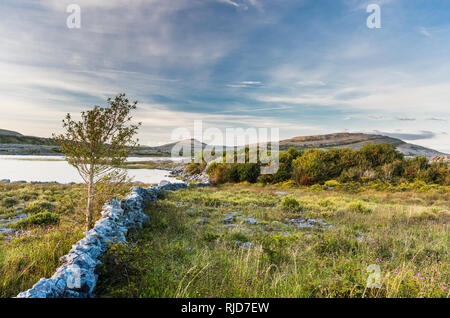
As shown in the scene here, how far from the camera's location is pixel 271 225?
21.3 ft

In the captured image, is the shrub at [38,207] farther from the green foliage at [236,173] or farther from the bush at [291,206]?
the green foliage at [236,173]

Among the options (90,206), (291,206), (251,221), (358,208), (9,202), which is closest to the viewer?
(90,206)

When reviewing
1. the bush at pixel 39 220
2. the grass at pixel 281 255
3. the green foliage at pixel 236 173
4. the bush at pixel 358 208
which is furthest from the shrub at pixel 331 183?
the bush at pixel 39 220

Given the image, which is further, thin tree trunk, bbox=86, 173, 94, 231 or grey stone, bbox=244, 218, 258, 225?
grey stone, bbox=244, 218, 258, 225

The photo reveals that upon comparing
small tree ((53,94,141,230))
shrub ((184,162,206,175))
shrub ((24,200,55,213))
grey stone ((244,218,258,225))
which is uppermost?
small tree ((53,94,141,230))

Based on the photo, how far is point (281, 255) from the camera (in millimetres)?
4141

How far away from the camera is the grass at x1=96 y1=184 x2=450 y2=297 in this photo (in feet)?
9.37

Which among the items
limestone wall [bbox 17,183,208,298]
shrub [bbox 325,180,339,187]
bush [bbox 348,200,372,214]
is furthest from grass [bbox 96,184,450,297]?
shrub [bbox 325,180,339,187]

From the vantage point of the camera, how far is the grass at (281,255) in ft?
9.37

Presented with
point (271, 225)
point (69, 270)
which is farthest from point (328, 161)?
point (69, 270)

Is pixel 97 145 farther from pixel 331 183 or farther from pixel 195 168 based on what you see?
pixel 195 168

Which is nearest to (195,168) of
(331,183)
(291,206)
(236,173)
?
(236,173)

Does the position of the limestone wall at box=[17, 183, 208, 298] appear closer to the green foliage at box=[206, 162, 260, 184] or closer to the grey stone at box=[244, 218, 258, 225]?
the grey stone at box=[244, 218, 258, 225]

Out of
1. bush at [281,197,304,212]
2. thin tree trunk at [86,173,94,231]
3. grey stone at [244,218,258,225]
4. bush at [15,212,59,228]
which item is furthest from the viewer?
bush at [281,197,304,212]
